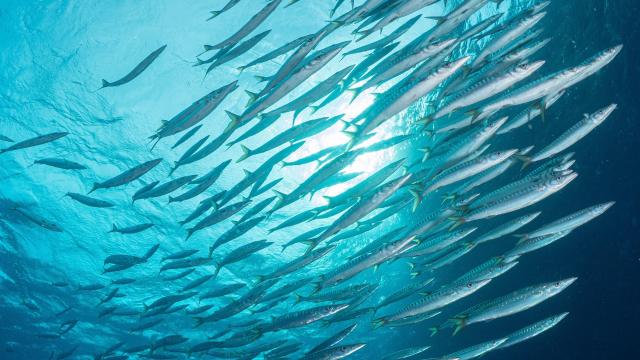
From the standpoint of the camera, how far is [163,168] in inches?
533

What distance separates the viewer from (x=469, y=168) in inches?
189

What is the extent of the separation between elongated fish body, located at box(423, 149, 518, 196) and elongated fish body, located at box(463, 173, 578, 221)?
47 cm

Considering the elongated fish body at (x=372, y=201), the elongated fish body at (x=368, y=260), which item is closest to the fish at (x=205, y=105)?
the elongated fish body at (x=372, y=201)

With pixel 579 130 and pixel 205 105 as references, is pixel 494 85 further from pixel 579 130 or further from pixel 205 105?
pixel 205 105

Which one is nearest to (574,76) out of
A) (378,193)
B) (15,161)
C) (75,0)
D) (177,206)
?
(378,193)

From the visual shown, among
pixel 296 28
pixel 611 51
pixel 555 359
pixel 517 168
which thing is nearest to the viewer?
pixel 611 51

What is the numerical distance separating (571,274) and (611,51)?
32.1ft

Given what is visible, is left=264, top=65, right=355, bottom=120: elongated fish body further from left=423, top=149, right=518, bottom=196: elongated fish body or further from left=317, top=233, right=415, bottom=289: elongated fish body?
left=317, top=233, right=415, bottom=289: elongated fish body

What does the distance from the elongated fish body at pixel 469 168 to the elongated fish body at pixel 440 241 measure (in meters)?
1.74

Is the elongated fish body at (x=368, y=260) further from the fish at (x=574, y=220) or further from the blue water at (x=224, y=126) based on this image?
the blue water at (x=224, y=126)

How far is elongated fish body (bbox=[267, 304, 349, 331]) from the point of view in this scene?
6.01m

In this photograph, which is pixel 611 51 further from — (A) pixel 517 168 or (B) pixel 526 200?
(A) pixel 517 168

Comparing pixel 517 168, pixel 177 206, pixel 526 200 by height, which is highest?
pixel 177 206

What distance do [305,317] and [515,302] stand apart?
135 inches
